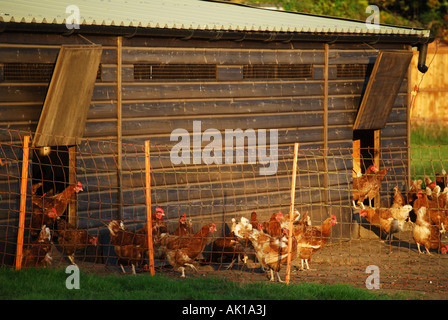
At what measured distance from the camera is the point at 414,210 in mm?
14641

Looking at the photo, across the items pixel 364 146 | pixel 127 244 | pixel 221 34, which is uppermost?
pixel 221 34

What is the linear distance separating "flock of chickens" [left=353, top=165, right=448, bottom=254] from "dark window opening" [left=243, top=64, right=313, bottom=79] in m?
2.30

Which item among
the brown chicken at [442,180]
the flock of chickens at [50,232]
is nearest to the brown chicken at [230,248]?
the flock of chickens at [50,232]

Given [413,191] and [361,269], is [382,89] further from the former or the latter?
[361,269]

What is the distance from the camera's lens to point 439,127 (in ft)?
86.3

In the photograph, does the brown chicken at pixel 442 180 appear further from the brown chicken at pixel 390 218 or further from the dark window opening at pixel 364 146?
the brown chicken at pixel 390 218

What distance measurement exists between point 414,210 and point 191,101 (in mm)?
5147

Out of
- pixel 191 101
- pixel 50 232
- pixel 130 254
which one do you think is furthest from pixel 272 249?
pixel 50 232

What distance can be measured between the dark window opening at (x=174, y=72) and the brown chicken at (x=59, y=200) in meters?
2.09

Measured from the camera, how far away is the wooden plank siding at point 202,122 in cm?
1098

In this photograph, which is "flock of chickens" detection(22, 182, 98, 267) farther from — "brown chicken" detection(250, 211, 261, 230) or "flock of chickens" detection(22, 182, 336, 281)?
Answer: "brown chicken" detection(250, 211, 261, 230)

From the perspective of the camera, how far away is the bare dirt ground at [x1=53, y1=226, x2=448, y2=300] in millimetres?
10805

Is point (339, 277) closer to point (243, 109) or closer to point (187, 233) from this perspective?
point (187, 233)

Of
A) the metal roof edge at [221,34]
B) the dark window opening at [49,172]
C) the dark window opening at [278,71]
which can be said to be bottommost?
the dark window opening at [49,172]
